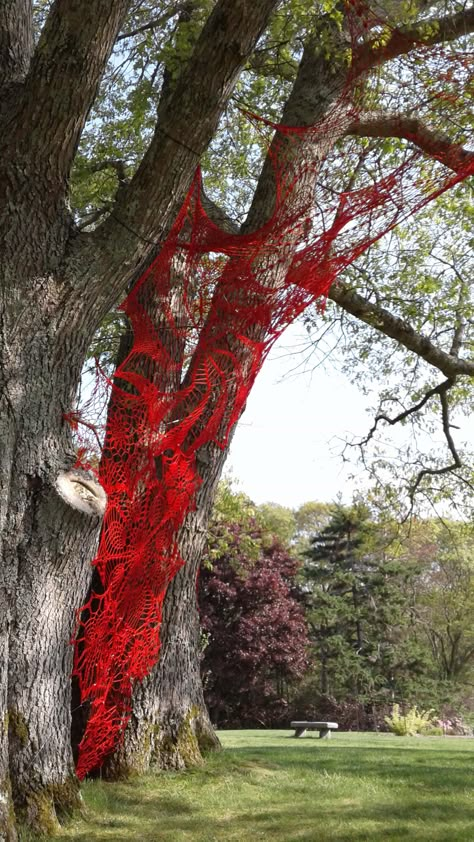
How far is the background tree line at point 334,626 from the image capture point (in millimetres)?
19328

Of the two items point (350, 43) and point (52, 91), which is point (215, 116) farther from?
point (350, 43)

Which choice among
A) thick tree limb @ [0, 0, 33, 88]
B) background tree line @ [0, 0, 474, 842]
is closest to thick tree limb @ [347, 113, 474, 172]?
background tree line @ [0, 0, 474, 842]

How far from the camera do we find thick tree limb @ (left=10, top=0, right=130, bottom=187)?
3891 mm

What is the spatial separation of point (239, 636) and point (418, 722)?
5102 mm

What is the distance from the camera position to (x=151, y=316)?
235 inches

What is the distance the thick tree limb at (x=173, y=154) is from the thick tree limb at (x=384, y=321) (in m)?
3.95

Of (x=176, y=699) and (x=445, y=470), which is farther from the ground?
(x=445, y=470)

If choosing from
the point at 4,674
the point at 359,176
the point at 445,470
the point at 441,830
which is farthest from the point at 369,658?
the point at 4,674

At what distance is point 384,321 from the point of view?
8.15m

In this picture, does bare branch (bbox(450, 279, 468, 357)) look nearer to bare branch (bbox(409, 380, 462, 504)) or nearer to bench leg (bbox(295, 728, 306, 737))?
bare branch (bbox(409, 380, 462, 504))

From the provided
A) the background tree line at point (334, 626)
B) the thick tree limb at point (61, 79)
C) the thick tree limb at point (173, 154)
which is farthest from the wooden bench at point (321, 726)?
the thick tree limb at point (61, 79)

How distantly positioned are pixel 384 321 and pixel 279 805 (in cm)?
517

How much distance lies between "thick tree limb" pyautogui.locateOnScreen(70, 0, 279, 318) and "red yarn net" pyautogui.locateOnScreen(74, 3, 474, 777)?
92 cm

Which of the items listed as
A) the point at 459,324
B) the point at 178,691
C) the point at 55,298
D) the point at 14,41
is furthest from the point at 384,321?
the point at 55,298
